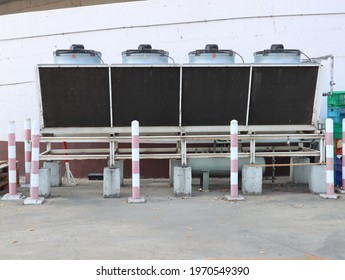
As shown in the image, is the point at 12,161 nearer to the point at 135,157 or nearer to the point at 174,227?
the point at 135,157

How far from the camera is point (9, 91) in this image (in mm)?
12062

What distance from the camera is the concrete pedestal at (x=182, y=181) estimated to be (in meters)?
8.73

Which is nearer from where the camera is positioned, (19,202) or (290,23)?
(19,202)

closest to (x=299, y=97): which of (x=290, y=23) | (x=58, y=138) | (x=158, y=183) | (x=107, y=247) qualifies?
(x=290, y=23)

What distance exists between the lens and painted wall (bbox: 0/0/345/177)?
11320 millimetres

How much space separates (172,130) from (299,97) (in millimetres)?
2757

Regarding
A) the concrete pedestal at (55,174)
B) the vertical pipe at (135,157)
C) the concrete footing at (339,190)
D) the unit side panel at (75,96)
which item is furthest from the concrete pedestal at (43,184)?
the concrete footing at (339,190)

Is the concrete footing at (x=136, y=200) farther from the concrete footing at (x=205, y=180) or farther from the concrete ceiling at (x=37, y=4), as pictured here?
the concrete ceiling at (x=37, y=4)

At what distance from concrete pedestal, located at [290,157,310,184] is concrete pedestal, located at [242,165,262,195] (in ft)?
5.02

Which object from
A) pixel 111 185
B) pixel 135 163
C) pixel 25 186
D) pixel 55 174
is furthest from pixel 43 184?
pixel 135 163

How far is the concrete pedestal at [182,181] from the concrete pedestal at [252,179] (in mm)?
1136

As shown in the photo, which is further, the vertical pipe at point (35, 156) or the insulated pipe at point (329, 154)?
the insulated pipe at point (329, 154)

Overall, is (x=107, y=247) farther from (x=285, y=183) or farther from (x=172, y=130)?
(x=285, y=183)

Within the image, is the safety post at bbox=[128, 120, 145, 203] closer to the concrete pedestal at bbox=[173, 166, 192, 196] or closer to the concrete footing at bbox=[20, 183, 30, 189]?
the concrete pedestal at bbox=[173, 166, 192, 196]
